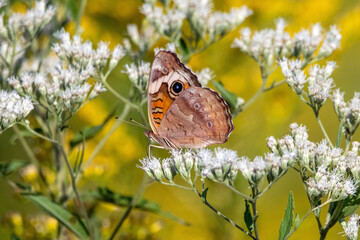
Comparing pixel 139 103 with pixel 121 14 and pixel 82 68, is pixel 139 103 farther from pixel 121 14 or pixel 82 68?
pixel 121 14

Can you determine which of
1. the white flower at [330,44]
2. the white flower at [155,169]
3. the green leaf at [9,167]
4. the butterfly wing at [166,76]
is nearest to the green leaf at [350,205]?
the white flower at [155,169]

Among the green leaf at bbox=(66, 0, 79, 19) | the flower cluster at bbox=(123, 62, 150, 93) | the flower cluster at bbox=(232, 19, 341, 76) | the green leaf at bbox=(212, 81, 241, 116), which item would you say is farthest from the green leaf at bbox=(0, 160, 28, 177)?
the flower cluster at bbox=(232, 19, 341, 76)

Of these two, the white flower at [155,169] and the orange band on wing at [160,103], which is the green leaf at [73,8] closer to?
the orange band on wing at [160,103]

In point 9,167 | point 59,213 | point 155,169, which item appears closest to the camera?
point 155,169

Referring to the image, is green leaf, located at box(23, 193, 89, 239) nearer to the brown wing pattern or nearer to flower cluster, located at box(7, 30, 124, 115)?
flower cluster, located at box(7, 30, 124, 115)

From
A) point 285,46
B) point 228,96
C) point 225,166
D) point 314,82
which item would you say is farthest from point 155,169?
point 285,46

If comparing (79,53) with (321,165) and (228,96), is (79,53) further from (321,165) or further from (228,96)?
(321,165)
